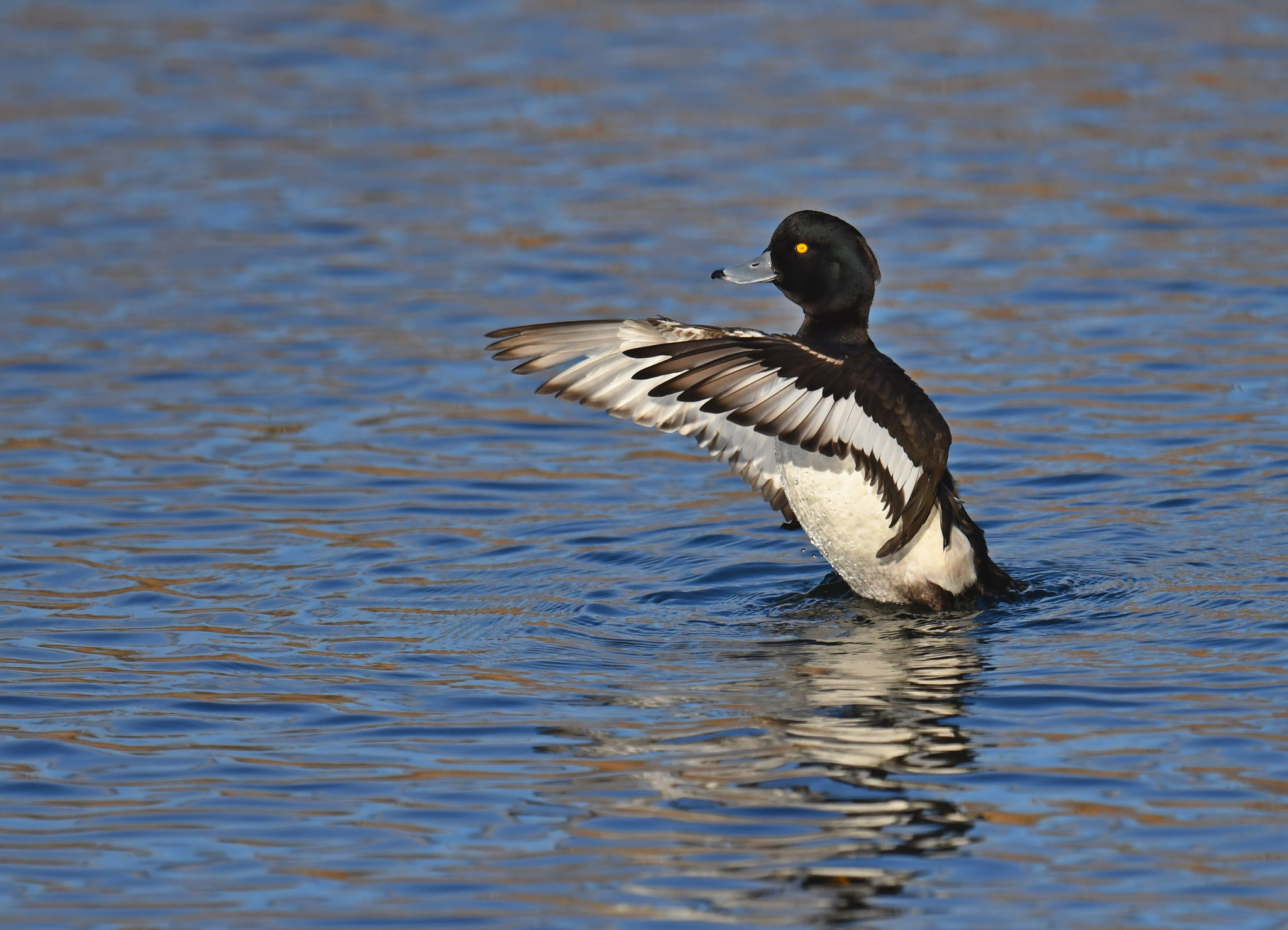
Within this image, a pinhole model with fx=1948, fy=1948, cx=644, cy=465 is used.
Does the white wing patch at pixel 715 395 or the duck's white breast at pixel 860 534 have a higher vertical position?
the white wing patch at pixel 715 395

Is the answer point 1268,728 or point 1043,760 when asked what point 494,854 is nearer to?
point 1043,760

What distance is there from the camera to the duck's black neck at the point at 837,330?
25.0ft

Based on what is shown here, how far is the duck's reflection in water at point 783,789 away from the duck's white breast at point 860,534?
0.55 metres

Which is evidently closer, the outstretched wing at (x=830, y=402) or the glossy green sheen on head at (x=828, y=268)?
the outstretched wing at (x=830, y=402)

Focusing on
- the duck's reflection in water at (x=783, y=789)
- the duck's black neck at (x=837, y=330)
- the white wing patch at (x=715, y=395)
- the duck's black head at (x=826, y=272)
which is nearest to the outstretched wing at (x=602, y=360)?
the white wing patch at (x=715, y=395)

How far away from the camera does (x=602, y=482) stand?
30.8 feet

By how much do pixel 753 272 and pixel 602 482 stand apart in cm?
192

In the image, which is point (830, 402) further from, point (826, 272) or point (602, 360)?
point (602, 360)

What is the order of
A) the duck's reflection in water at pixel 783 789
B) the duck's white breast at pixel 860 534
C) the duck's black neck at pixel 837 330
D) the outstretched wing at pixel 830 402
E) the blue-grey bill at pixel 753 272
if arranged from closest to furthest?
the duck's reflection in water at pixel 783 789
the outstretched wing at pixel 830 402
the duck's white breast at pixel 860 534
the duck's black neck at pixel 837 330
the blue-grey bill at pixel 753 272

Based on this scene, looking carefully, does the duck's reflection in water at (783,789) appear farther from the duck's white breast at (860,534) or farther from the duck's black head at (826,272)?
the duck's black head at (826,272)

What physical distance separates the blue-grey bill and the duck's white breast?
732 millimetres

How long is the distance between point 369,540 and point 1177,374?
4653 millimetres

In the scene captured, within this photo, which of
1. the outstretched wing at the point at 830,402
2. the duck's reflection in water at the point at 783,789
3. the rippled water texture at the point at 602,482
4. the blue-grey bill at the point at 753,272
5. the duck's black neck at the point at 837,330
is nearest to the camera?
the duck's reflection in water at the point at 783,789

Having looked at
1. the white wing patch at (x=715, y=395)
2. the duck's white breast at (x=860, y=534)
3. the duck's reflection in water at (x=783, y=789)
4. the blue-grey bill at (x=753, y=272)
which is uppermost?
the blue-grey bill at (x=753, y=272)
